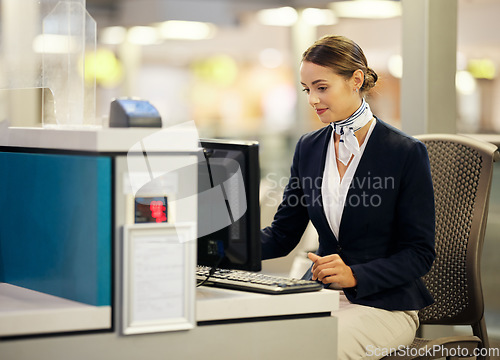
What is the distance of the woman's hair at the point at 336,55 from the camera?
2217 mm

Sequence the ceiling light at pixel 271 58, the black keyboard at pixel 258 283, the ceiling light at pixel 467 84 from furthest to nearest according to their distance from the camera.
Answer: the ceiling light at pixel 271 58, the ceiling light at pixel 467 84, the black keyboard at pixel 258 283

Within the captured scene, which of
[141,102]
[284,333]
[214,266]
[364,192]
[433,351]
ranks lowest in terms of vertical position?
[433,351]

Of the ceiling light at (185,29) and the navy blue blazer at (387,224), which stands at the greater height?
the ceiling light at (185,29)

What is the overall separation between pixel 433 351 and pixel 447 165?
0.63m

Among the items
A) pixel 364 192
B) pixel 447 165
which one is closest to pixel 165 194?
pixel 364 192

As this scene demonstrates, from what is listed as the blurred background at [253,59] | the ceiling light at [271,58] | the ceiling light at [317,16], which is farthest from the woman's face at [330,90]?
the ceiling light at [271,58]

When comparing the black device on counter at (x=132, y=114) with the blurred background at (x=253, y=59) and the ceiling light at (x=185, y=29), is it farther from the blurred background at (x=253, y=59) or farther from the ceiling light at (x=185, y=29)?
the ceiling light at (x=185, y=29)

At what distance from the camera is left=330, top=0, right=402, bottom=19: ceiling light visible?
901 centimetres

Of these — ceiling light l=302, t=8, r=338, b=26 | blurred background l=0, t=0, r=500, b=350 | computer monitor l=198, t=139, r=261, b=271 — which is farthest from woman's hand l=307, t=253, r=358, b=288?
ceiling light l=302, t=8, r=338, b=26

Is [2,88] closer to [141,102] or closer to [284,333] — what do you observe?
[141,102]

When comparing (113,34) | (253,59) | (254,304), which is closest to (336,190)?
(254,304)

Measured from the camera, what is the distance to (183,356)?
5.30ft

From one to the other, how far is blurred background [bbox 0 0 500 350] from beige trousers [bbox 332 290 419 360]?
5782mm

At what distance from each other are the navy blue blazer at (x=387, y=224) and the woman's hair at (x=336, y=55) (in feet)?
0.65
